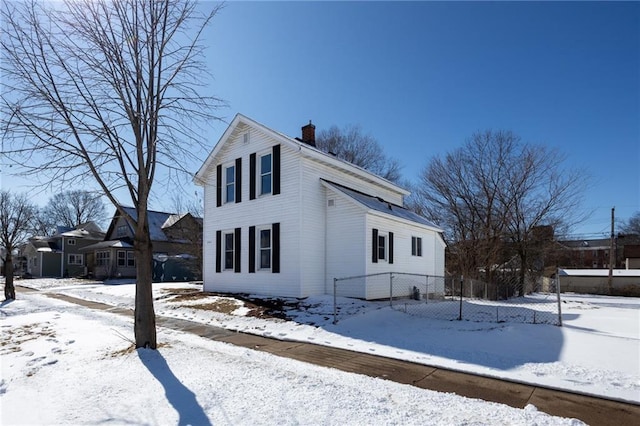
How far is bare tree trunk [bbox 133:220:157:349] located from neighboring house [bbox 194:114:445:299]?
6.86 m

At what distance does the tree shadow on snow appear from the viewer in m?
3.97

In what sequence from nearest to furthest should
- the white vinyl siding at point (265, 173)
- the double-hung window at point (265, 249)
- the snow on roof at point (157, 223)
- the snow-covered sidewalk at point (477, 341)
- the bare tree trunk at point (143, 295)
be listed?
the snow-covered sidewalk at point (477, 341) < the bare tree trunk at point (143, 295) < the double-hung window at point (265, 249) < the white vinyl siding at point (265, 173) < the snow on roof at point (157, 223)

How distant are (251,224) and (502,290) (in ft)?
55.5

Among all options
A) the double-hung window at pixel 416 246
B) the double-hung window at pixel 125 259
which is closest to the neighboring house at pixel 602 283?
the double-hung window at pixel 416 246

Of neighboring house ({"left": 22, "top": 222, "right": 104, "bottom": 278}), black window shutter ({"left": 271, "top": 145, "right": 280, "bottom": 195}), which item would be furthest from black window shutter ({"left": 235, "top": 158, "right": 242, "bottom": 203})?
neighboring house ({"left": 22, "top": 222, "right": 104, "bottom": 278})

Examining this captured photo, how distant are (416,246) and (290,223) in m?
6.96

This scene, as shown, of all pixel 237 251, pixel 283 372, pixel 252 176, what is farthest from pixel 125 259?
pixel 283 372

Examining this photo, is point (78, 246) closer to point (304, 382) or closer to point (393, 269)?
point (393, 269)

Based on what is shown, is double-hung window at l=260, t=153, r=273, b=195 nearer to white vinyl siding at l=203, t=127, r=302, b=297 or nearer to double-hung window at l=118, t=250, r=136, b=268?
white vinyl siding at l=203, t=127, r=302, b=297

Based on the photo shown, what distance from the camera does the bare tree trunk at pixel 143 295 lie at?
6961mm

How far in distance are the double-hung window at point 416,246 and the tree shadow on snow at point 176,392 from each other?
1299cm

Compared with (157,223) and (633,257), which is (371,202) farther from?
(633,257)

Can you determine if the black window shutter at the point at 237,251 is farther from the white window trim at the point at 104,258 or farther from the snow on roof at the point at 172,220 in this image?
the white window trim at the point at 104,258

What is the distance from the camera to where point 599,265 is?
77.1 meters
